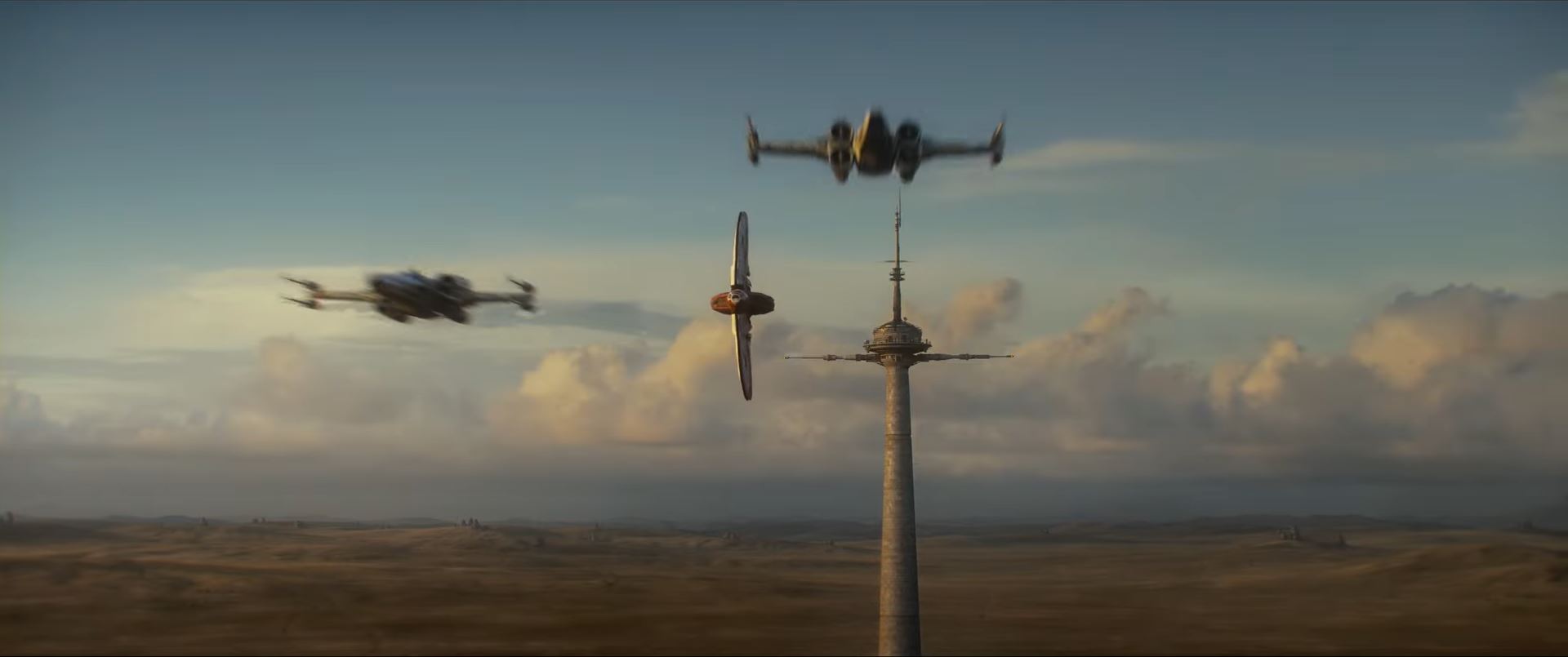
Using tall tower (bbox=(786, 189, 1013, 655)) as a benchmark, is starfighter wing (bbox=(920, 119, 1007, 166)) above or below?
above

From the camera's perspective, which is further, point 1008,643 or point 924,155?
point 1008,643

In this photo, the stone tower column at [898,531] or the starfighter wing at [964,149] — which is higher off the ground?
the starfighter wing at [964,149]

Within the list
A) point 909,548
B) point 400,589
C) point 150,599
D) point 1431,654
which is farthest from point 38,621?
point 1431,654

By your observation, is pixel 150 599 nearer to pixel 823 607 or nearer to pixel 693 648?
pixel 693 648

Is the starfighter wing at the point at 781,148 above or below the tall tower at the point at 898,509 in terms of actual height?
above

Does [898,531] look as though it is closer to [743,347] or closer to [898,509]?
[898,509]

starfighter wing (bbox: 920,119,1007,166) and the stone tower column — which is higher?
starfighter wing (bbox: 920,119,1007,166)

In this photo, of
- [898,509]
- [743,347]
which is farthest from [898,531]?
[743,347]

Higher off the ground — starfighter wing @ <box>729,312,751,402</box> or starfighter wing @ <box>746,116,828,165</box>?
starfighter wing @ <box>746,116,828,165</box>

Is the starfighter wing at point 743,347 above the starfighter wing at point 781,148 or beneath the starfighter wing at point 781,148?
beneath

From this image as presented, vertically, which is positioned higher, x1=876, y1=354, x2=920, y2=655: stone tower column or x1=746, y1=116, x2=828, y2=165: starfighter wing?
x1=746, y1=116, x2=828, y2=165: starfighter wing

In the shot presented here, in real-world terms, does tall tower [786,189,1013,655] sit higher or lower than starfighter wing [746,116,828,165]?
lower
